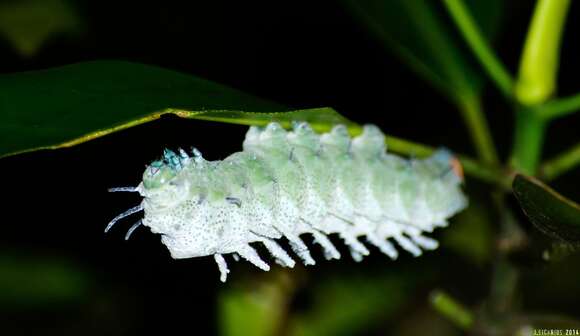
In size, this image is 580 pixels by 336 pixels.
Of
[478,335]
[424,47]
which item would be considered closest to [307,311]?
[478,335]

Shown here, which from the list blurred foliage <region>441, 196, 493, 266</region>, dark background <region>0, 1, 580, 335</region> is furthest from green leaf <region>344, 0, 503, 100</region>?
blurred foliage <region>441, 196, 493, 266</region>

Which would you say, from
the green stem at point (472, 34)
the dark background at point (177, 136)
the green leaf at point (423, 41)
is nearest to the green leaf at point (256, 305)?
the dark background at point (177, 136)

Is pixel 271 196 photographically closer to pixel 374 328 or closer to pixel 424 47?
pixel 424 47

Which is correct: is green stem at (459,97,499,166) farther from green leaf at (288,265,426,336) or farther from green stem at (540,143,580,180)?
green leaf at (288,265,426,336)

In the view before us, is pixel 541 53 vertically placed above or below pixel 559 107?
above

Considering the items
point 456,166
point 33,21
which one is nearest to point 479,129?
point 456,166

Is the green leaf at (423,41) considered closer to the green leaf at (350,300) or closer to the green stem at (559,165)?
the green stem at (559,165)

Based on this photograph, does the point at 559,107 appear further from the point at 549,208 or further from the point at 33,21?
the point at 33,21

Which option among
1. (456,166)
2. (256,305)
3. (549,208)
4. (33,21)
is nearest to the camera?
(549,208)
